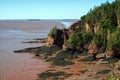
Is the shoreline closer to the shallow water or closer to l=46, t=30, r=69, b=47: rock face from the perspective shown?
the shallow water

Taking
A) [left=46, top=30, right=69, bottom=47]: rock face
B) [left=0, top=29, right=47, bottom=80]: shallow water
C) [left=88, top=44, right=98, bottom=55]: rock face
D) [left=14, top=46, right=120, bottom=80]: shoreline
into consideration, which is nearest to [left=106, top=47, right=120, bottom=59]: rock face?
[left=14, top=46, right=120, bottom=80]: shoreline

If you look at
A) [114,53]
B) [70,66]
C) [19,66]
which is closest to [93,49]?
[114,53]

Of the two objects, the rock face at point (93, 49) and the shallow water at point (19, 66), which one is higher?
the rock face at point (93, 49)

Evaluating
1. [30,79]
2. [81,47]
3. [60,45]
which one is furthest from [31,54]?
[30,79]

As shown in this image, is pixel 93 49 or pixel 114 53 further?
pixel 93 49

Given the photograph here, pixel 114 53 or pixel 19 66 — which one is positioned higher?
pixel 114 53

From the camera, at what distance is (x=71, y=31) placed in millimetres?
54562

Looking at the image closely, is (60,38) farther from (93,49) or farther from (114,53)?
(114,53)

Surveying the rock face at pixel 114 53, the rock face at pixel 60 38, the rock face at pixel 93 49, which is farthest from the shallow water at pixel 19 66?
the rock face at pixel 114 53

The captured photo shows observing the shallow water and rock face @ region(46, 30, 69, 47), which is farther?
rock face @ region(46, 30, 69, 47)

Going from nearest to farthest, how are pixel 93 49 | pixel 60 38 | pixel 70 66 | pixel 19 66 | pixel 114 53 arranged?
pixel 70 66
pixel 114 53
pixel 19 66
pixel 93 49
pixel 60 38

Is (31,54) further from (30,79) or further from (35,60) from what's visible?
(30,79)

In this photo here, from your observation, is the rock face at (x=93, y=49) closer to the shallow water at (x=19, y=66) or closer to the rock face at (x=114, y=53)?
the rock face at (x=114, y=53)

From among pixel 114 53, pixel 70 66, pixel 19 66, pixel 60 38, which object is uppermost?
pixel 60 38
